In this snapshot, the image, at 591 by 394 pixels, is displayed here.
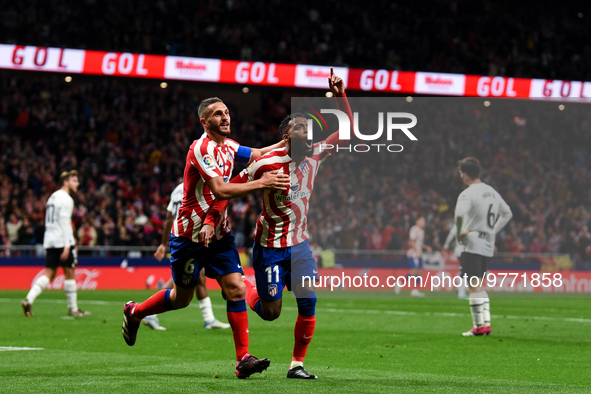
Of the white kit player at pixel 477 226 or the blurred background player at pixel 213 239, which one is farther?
the white kit player at pixel 477 226

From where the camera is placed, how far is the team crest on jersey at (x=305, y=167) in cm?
649

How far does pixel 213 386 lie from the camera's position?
5637 mm

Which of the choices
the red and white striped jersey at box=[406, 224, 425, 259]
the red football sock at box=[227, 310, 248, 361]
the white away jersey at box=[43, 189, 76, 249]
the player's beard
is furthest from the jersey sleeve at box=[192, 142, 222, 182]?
the red and white striped jersey at box=[406, 224, 425, 259]

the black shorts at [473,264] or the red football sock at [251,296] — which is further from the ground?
the black shorts at [473,264]

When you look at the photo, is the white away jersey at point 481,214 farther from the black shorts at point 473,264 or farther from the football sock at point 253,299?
the football sock at point 253,299

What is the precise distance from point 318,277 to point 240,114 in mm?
24804

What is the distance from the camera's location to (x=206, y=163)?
242 inches

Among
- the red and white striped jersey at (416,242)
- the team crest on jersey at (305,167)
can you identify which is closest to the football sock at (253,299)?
the team crest on jersey at (305,167)

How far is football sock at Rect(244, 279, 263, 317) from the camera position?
6.71 metres

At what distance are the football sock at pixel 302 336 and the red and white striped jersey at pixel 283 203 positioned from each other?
67 cm

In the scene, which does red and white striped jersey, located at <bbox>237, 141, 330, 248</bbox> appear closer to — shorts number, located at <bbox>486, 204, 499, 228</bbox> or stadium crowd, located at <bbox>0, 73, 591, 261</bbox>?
shorts number, located at <bbox>486, 204, 499, 228</bbox>

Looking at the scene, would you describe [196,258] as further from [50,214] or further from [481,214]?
[50,214]

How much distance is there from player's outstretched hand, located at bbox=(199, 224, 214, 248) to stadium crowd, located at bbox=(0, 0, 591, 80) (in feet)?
64.5

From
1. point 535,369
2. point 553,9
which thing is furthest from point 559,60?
point 535,369
